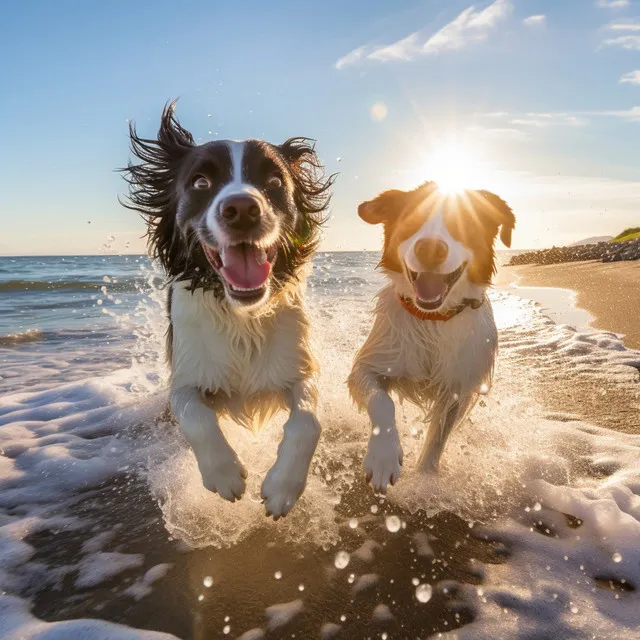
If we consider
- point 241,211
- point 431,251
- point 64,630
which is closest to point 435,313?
point 431,251

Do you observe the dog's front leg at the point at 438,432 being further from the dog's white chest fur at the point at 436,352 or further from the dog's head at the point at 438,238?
the dog's head at the point at 438,238

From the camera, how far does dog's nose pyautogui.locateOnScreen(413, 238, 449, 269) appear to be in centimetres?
329

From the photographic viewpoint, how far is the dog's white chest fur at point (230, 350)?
332 cm

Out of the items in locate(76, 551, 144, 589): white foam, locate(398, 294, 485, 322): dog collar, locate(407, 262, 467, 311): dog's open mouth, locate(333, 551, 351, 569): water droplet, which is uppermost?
locate(407, 262, 467, 311): dog's open mouth

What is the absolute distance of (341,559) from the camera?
2.74 meters

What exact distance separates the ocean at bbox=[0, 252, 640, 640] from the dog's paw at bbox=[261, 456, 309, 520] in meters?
0.31

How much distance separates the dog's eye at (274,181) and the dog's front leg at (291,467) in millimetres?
1321

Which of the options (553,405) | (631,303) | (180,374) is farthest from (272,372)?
(631,303)

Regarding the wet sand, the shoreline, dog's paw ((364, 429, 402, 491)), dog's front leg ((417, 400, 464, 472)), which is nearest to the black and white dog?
dog's paw ((364, 429, 402, 491))

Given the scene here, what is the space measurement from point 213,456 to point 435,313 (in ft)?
5.47


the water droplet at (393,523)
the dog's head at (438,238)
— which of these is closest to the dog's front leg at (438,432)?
the water droplet at (393,523)

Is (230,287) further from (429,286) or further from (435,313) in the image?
(435,313)

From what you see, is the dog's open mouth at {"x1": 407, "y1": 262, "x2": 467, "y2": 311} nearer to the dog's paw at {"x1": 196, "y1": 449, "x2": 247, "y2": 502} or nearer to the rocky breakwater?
the dog's paw at {"x1": 196, "y1": 449, "x2": 247, "y2": 502}

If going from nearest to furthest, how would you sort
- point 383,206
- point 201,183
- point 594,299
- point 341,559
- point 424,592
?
1. point 424,592
2. point 341,559
3. point 201,183
4. point 383,206
5. point 594,299
